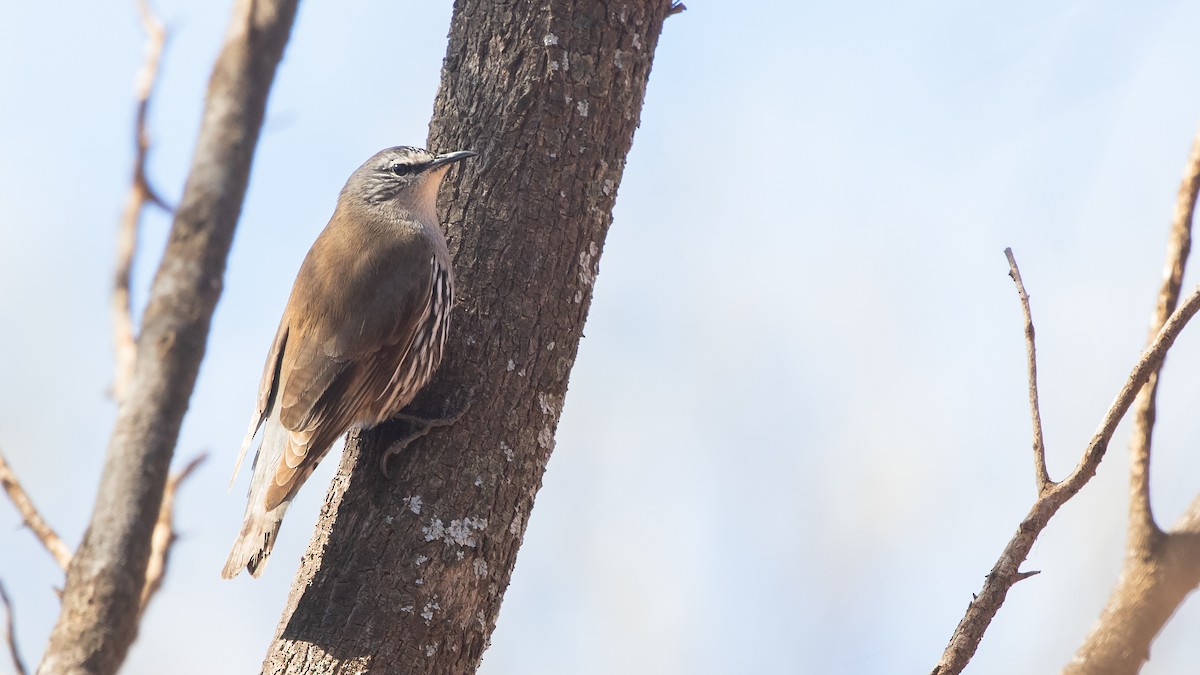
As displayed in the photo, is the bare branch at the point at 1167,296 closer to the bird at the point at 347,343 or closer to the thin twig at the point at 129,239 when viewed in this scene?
the bird at the point at 347,343

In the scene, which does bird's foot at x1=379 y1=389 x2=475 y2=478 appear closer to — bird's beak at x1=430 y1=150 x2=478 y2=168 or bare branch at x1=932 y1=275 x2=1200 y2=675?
bird's beak at x1=430 y1=150 x2=478 y2=168

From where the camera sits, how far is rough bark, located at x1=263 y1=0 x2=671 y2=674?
88.7 inches

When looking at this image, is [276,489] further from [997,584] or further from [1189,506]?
[1189,506]

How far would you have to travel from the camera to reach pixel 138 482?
6.57 feet

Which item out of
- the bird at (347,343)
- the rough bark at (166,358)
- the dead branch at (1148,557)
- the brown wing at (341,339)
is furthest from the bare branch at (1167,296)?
the rough bark at (166,358)

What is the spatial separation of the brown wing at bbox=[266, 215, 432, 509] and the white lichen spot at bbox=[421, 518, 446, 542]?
471 mm

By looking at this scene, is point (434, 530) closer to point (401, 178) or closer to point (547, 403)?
point (547, 403)

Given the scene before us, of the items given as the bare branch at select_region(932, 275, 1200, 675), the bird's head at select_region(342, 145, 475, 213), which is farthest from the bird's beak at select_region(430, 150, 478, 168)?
the bare branch at select_region(932, 275, 1200, 675)

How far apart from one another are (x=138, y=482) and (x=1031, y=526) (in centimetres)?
155

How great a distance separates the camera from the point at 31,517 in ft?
7.98

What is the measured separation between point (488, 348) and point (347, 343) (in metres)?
0.54

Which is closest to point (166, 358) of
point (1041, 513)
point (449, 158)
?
point (449, 158)

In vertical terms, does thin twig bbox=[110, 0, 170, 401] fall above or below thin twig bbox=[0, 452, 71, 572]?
above

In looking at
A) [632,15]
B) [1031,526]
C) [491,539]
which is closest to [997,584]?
[1031,526]
